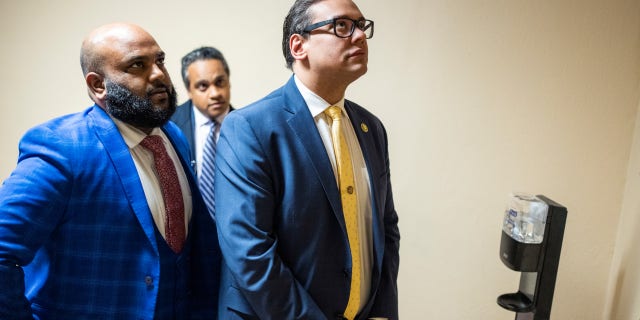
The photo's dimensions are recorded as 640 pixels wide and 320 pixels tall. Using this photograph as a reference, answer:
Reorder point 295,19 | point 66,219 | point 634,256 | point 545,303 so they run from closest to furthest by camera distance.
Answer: point 66,219
point 295,19
point 545,303
point 634,256

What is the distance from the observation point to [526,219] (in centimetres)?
202

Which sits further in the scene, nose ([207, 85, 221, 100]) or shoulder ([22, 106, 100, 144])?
nose ([207, 85, 221, 100])

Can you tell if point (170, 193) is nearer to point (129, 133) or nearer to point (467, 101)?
point (129, 133)

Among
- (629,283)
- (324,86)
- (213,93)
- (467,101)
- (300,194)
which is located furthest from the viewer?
(467,101)

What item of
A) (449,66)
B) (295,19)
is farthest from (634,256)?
(295,19)

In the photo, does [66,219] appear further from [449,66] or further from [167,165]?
[449,66]

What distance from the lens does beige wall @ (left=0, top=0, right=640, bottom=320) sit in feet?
8.04

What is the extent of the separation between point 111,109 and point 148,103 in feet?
0.32

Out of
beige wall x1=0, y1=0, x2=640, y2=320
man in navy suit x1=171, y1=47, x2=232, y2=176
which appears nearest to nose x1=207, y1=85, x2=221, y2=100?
man in navy suit x1=171, y1=47, x2=232, y2=176

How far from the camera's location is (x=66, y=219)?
1275 mm

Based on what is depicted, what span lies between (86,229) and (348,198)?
71cm

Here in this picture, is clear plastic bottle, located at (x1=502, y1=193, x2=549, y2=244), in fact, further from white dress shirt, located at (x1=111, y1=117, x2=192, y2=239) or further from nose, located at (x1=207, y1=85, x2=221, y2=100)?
nose, located at (x1=207, y1=85, x2=221, y2=100)

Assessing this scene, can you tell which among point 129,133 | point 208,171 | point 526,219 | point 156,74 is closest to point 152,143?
point 129,133

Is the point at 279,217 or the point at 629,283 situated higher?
the point at 279,217
